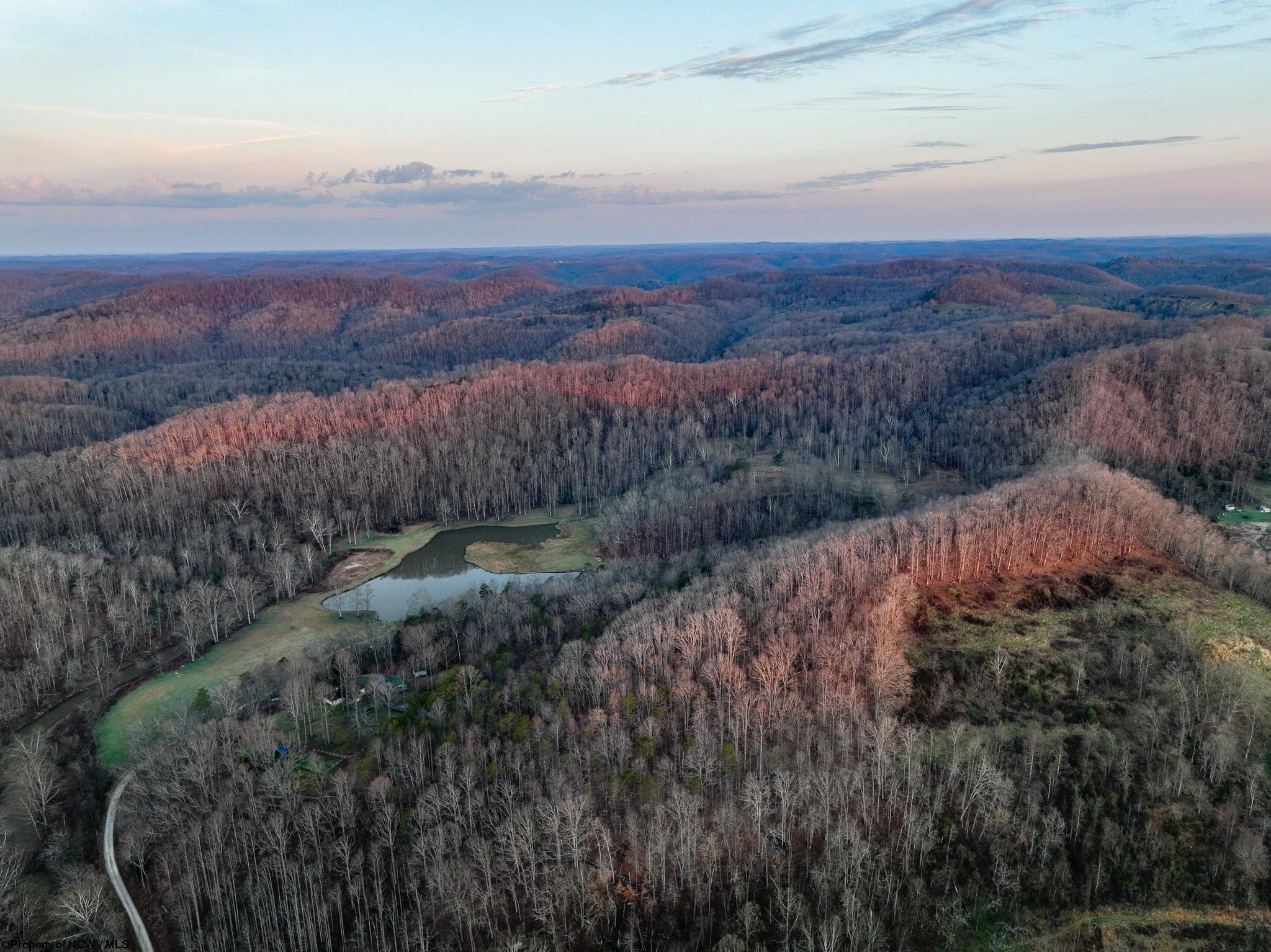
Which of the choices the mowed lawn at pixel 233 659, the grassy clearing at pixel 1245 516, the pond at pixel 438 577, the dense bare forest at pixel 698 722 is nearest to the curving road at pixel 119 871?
the dense bare forest at pixel 698 722

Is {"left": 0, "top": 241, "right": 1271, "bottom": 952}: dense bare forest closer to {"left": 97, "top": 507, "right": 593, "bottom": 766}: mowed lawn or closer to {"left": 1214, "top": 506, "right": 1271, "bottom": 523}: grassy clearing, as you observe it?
{"left": 97, "top": 507, "right": 593, "bottom": 766}: mowed lawn

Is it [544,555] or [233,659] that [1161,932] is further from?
[544,555]

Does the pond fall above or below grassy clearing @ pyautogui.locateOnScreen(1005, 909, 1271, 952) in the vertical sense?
below

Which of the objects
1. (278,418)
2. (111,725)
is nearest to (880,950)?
(111,725)

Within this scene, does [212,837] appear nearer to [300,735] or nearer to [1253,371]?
[300,735]

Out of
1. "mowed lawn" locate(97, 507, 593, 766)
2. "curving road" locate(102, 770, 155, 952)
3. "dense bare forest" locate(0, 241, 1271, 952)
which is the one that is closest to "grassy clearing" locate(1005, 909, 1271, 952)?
"dense bare forest" locate(0, 241, 1271, 952)
